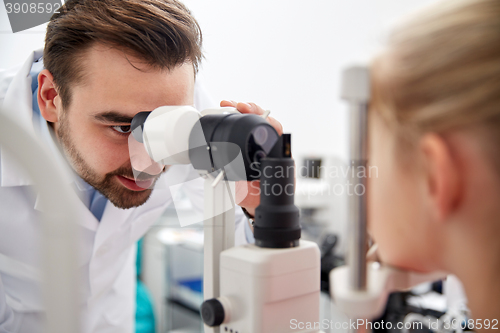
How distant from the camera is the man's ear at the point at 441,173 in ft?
1.25

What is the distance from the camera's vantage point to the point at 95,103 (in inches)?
36.8

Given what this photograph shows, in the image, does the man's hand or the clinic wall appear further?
the clinic wall

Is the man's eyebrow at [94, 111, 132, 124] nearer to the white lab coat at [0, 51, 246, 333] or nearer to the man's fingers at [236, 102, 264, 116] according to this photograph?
the white lab coat at [0, 51, 246, 333]

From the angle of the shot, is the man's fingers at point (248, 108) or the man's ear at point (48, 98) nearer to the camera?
the man's fingers at point (248, 108)

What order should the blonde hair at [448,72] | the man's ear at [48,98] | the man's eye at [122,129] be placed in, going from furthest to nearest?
the man's ear at [48,98], the man's eye at [122,129], the blonde hair at [448,72]

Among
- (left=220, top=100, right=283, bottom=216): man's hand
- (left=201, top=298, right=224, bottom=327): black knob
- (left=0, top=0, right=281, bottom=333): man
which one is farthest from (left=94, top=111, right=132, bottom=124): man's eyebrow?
(left=201, top=298, right=224, bottom=327): black knob

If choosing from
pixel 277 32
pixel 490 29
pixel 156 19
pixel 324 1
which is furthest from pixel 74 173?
pixel 324 1

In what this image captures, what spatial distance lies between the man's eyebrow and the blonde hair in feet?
2.13

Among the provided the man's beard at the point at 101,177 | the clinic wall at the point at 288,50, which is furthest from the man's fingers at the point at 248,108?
the man's beard at the point at 101,177

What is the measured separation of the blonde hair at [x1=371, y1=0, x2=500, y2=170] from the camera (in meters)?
0.37

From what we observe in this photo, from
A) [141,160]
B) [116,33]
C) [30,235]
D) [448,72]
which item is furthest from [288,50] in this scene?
[448,72]

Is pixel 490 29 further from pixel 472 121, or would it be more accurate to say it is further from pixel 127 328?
pixel 127 328

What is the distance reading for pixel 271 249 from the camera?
0.52 metres

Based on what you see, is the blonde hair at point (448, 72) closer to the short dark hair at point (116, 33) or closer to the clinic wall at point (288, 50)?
the clinic wall at point (288, 50)
